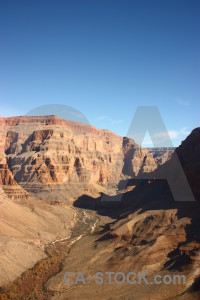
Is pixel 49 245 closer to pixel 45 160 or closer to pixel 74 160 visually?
pixel 45 160

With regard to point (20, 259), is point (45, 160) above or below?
above

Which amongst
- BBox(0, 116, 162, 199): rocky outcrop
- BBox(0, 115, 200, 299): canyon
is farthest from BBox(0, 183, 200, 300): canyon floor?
BBox(0, 116, 162, 199): rocky outcrop

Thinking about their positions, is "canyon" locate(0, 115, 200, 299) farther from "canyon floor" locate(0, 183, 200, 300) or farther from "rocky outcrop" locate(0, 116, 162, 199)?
"rocky outcrop" locate(0, 116, 162, 199)

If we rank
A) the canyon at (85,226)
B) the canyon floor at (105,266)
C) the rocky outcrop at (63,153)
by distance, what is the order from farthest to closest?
the rocky outcrop at (63,153)
the canyon at (85,226)
the canyon floor at (105,266)

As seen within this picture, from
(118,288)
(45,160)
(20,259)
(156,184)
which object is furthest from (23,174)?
(118,288)

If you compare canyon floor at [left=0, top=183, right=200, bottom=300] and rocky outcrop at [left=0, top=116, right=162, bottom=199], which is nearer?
canyon floor at [left=0, top=183, right=200, bottom=300]

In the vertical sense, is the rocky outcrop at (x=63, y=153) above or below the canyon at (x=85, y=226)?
above

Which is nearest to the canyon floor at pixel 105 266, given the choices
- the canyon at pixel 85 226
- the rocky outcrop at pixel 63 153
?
the canyon at pixel 85 226

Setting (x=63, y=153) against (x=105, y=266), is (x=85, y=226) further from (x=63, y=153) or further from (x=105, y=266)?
(x=63, y=153)

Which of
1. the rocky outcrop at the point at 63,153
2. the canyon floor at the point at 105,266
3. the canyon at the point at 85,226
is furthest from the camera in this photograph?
the rocky outcrop at the point at 63,153

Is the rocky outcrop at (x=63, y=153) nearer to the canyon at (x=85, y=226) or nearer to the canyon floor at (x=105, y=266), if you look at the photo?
the canyon at (x=85, y=226)

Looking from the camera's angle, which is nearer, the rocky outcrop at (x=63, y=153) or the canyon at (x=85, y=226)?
the canyon at (x=85, y=226)
